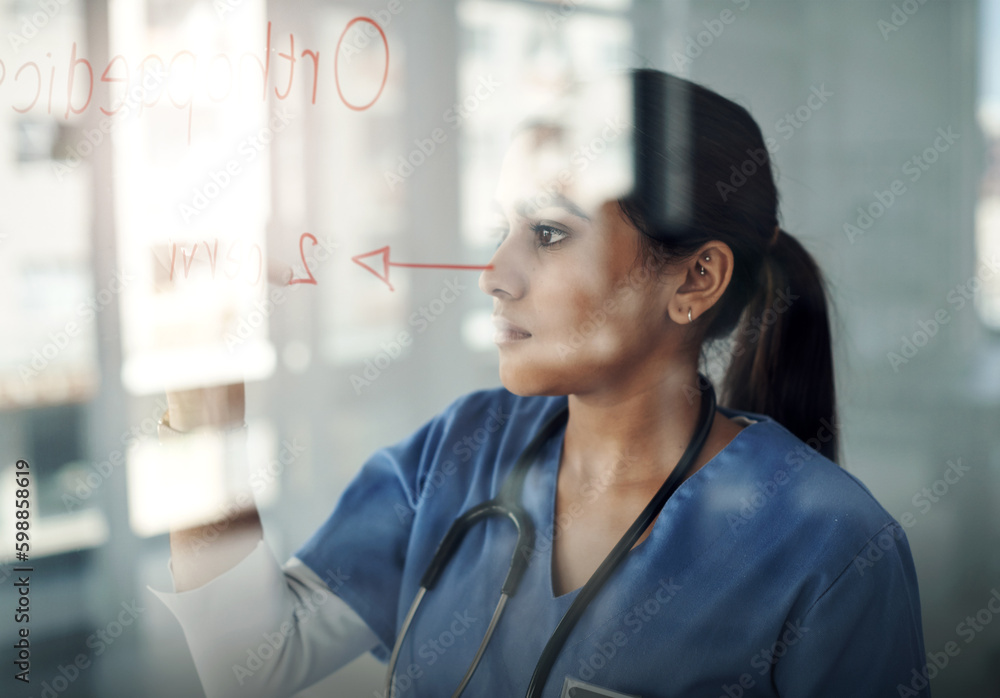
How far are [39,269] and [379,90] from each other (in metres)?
0.36

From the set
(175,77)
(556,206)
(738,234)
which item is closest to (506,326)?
(556,206)

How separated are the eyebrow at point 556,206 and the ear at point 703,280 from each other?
0.33 feet

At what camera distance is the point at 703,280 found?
1.95 ft

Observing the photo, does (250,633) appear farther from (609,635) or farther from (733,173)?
(733,173)

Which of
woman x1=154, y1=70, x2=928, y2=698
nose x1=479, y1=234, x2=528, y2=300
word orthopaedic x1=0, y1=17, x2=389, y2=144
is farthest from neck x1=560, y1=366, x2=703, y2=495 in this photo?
word orthopaedic x1=0, y1=17, x2=389, y2=144

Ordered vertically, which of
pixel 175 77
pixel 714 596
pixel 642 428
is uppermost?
pixel 175 77

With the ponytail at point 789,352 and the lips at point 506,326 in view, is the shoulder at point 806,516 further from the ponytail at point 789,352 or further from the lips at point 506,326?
the lips at point 506,326

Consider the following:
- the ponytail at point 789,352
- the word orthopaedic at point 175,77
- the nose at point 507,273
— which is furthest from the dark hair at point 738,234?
the word orthopaedic at point 175,77

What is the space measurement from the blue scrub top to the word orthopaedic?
1.37 feet

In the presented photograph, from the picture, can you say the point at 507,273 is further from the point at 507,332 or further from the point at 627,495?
the point at 627,495

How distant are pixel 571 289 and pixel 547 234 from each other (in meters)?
0.05

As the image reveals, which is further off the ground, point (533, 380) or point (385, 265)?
point (385, 265)

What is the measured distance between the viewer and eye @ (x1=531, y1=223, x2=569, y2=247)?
59cm

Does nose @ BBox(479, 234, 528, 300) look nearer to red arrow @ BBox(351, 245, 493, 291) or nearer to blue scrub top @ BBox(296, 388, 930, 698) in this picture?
red arrow @ BBox(351, 245, 493, 291)
